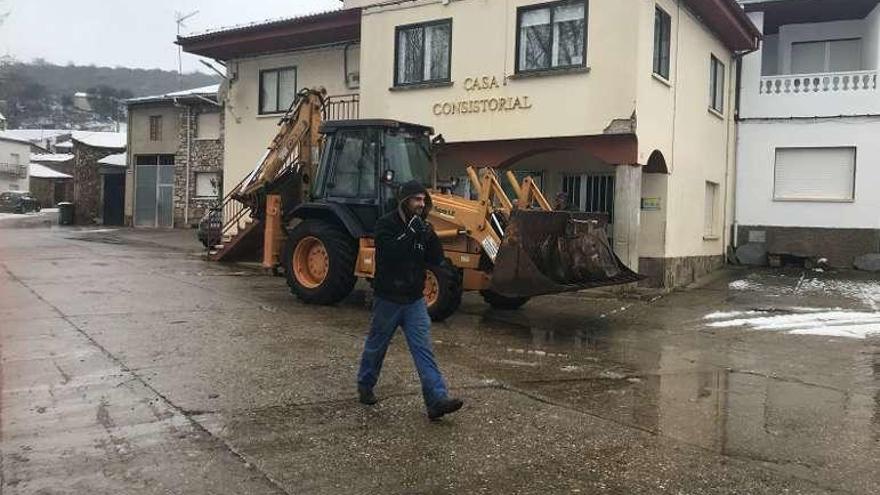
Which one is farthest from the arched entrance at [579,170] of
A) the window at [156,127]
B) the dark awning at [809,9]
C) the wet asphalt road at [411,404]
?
the window at [156,127]

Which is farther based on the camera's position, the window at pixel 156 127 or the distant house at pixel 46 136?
the distant house at pixel 46 136

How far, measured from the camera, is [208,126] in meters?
29.0

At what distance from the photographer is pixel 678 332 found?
10.7 meters

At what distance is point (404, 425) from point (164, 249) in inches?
679

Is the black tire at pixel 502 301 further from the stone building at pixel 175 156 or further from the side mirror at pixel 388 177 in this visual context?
the stone building at pixel 175 156

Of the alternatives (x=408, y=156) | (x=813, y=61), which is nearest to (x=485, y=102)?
(x=408, y=156)

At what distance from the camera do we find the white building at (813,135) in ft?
58.3

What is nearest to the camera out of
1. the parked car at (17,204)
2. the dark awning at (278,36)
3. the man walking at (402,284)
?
the man walking at (402,284)

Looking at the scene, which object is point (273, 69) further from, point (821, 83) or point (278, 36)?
point (821, 83)

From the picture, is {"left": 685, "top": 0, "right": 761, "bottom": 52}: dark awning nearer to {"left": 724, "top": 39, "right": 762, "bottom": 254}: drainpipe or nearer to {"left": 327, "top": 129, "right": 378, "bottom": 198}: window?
{"left": 724, "top": 39, "right": 762, "bottom": 254}: drainpipe

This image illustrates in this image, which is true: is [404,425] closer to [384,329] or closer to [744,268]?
[384,329]

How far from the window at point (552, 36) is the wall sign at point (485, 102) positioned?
0.57 meters

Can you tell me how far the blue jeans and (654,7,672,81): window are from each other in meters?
10.2

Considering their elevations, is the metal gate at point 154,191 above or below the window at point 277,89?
below
